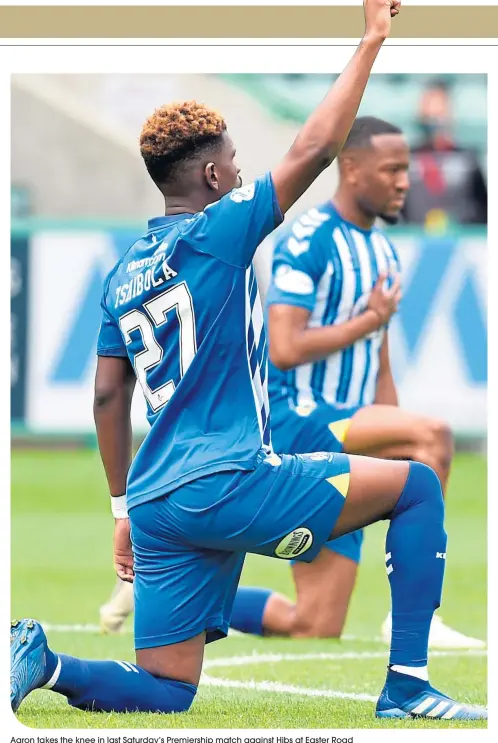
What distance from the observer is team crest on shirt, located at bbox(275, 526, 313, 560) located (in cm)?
431

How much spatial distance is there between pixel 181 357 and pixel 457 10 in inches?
54.4

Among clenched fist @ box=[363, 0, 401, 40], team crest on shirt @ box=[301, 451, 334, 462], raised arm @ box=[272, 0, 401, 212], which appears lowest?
team crest on shirt @ box=[301, 451, 334, 462]

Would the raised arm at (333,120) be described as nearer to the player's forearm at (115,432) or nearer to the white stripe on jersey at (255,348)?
the white stripe on jersey at (255,348)

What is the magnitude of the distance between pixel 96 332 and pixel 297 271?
9.35 metres

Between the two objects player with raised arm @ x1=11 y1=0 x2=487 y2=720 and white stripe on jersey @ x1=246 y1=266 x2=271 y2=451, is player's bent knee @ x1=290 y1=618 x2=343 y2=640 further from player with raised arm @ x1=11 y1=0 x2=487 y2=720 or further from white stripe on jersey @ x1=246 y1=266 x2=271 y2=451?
white stripe on jersey @ x1=246 y1=266 x2=271 y2=451

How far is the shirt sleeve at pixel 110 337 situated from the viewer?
4625mm

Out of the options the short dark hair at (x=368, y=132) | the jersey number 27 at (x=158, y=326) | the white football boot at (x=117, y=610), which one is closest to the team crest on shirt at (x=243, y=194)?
the jersey number 27 at (x=158, y=326)

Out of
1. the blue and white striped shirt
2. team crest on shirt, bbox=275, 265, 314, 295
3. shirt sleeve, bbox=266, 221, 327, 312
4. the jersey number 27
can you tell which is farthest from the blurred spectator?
the jersey number 27

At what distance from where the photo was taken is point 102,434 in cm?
475

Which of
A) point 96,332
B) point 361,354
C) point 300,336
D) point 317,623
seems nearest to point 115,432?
point 300,336

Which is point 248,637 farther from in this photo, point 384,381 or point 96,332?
point 96,332

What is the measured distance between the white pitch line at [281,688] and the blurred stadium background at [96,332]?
6 cm

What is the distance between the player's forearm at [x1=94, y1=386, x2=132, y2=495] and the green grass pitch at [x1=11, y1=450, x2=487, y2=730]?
804mm

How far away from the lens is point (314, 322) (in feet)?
21.5
